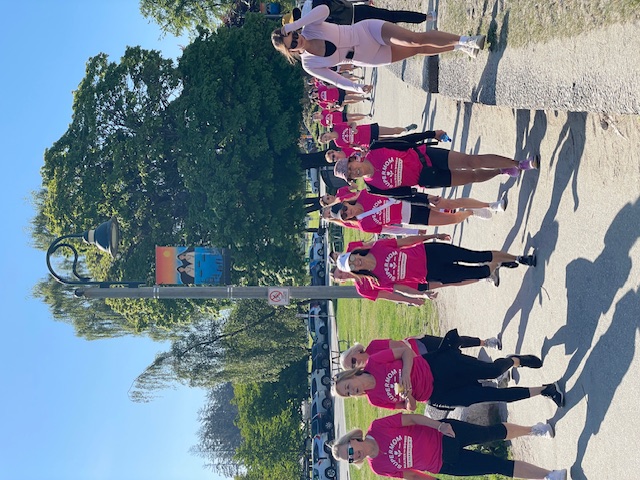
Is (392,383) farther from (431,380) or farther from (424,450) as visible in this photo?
(424,450)

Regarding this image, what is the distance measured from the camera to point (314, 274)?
86.0ft

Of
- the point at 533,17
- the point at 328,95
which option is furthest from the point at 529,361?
the point at 328,95

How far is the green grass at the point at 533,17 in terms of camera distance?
5.11 meters

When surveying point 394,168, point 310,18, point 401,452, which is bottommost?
point 401,452

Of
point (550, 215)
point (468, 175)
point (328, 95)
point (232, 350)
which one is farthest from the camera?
point (232, 350)

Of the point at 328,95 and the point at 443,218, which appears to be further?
the point at 328,95

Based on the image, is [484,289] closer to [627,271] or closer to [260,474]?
[627,271]

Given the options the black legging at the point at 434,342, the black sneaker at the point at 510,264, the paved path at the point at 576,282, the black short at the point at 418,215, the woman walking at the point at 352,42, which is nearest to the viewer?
the paved path at the point at 576,282

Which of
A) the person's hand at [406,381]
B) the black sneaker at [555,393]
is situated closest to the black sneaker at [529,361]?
the black sneaker at [555,393]

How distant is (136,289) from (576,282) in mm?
6570

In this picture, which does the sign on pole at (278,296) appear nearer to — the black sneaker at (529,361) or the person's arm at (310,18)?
the black sneaker at (529,361)

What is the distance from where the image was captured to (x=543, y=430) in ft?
22.8

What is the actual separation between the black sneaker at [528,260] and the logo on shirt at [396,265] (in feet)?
4.99

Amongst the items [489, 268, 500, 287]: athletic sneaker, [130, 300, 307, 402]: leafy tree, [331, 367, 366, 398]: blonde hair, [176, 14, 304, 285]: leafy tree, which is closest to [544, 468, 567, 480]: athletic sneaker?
[331, 367, 366, 398]: blonde hair
